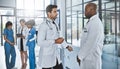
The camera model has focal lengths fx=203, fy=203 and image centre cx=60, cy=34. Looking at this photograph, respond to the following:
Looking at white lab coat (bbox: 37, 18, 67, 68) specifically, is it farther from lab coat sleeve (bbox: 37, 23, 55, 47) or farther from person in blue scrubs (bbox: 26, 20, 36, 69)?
person in blue scrubs (bbox: 26, 20, 36, 69)

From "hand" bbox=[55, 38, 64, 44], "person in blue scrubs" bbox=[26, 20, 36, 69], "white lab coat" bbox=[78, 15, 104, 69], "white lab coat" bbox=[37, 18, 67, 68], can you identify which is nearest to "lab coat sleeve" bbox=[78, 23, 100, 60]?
"white lab coat" bbox=[78, 15, 104, 69]

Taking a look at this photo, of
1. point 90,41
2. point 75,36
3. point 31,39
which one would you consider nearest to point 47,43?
point 90,41

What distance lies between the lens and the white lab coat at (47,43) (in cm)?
293

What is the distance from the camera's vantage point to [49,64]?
3.03m

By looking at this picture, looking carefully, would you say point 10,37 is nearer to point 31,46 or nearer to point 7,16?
point 31,46

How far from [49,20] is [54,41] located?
0.33 m

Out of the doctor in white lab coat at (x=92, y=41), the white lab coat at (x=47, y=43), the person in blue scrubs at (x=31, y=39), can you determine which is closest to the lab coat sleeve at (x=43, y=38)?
the white lab coat at (x=47, y=43)

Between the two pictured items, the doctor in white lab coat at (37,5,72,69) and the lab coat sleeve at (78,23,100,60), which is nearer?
the lab coat sleeve at (78,23,100,60)

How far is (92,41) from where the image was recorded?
2748mm

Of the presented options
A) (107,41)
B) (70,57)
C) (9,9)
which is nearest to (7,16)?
(9,9)

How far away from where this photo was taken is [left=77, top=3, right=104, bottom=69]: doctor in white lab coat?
2.76 metres

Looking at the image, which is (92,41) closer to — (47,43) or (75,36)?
(47,43)

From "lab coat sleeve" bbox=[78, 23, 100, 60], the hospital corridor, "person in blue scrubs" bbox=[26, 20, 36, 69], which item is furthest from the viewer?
"person in blue scrubs" bbox=[26, 20, 36, 69]

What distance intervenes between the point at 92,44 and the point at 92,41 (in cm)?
4
